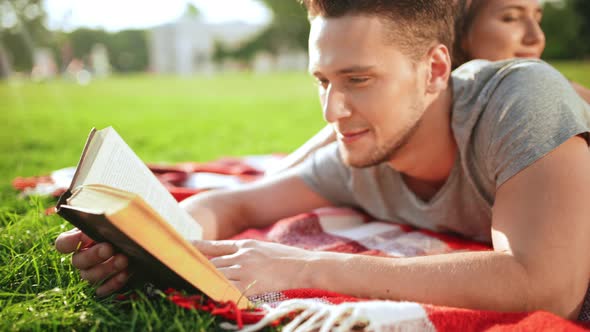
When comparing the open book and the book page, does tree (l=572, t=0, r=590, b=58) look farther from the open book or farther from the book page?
the open book

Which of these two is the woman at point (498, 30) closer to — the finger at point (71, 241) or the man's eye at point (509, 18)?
the man's eye at point (509, 18)

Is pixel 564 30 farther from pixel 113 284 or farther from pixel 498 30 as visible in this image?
pixel 113 284

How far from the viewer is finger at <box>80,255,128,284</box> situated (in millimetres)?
1516

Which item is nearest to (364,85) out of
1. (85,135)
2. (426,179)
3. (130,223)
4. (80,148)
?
(426,179)

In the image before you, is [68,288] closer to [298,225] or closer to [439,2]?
[298,225]

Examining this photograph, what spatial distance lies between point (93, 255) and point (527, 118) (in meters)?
1.47

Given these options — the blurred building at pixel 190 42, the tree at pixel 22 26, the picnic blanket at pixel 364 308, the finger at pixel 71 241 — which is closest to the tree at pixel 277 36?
the blurred building at pixel 190 42

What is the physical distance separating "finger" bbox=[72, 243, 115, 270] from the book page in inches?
7.2

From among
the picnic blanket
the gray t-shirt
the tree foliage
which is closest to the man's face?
the gray t-shirt

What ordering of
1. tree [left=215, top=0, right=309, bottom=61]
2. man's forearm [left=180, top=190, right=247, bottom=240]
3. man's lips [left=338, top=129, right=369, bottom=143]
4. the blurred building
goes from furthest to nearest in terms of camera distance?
the blurred building, tree [left=215, top=0, right=309, bottom=61], man's forearm [left=180, top=190, right=247, bottom=240], man's lips [left=338, top=129, right=369, bottom=143]

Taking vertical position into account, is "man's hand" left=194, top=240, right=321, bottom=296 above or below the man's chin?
below

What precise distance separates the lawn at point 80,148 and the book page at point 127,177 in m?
0.35

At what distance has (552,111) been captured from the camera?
5.70ft

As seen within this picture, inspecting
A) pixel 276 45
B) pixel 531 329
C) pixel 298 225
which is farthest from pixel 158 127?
pixel 276 45
